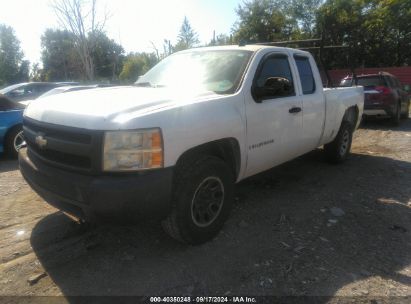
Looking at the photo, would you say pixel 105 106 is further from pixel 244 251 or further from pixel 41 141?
pixel 244 251

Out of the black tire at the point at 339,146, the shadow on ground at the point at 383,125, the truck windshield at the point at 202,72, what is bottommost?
the shadow on ground at the point at 383,125

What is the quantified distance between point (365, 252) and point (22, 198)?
4.04 meters

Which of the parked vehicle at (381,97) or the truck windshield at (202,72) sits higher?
the truck windshield at (202,72)

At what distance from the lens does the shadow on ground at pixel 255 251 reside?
9.51 feet

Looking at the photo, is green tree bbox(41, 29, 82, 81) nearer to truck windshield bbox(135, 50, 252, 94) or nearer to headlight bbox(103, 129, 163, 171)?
truck windshield bbox(135, 50, 252, 94)

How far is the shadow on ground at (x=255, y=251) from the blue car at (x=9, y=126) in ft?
11.4

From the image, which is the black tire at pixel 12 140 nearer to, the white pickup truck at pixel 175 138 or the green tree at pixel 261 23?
the white pickup truck at pixel 175 138

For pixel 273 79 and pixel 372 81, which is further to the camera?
pixel 372 81

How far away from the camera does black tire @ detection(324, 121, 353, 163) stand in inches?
250

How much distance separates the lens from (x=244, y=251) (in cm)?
339

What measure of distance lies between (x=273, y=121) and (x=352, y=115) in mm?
3343

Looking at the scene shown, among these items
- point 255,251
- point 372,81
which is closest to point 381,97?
point 372,81

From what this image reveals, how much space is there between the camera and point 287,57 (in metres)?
4.67

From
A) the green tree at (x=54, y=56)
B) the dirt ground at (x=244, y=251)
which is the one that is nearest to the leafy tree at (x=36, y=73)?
the green tree at (x=54, y=56)
